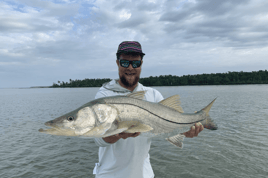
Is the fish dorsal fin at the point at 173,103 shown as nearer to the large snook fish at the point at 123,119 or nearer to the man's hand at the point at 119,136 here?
the large snook fish at the point at 123,119

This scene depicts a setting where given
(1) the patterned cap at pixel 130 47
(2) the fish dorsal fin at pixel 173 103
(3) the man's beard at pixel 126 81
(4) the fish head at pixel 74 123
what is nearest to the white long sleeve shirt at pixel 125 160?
(4) the fish head at pixel 74 123

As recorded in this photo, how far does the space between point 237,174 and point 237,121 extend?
37.3 feet

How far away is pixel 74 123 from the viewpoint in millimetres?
2322

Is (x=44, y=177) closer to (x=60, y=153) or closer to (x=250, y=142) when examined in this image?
(x=60, y=153)

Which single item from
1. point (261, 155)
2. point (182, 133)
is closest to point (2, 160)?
point (182, 133)

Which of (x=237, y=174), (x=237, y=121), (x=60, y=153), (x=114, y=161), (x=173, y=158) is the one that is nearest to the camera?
(x=114, y=161)

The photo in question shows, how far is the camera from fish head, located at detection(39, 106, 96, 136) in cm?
227

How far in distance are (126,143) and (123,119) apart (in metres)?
0.82

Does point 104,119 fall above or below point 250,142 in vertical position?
above

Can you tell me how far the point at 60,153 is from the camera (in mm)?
10867

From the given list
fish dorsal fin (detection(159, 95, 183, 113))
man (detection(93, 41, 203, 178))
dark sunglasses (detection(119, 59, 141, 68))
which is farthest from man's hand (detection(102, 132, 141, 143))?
dark sunglasses (detection(119, 59, 141, 68))

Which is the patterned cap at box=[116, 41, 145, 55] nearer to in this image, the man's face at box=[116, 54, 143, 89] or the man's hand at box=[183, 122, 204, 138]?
the man's face at box=[116, 54, 143, 89]

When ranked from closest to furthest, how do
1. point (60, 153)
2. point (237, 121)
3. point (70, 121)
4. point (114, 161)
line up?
point (70, 121) < point (114, 161) < point (60, 153) < point (237, 121)

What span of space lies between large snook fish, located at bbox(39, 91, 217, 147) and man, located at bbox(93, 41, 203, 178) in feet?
0.75
